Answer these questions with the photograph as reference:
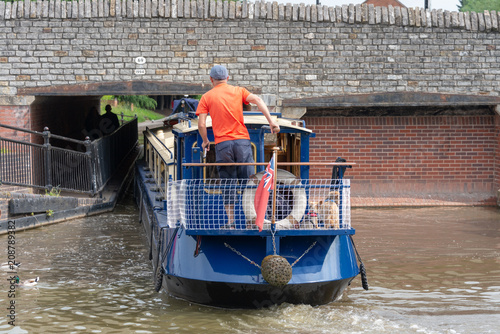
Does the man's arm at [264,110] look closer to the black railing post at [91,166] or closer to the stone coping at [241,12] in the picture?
the stone coping at [241,12]

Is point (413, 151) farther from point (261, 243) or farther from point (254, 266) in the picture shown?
point (254, 266)

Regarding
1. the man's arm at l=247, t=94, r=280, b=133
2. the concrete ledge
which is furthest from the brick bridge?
the man's arm at l=247, t=94, r=280, b=133

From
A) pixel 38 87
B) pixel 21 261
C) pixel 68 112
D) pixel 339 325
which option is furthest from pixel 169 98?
pixel 339 325

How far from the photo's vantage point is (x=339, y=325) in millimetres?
7590

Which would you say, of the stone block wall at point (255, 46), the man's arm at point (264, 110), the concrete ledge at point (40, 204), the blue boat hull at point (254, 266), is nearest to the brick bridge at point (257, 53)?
the stone block wall at point (255, 46)

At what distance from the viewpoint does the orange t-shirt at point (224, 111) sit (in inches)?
325

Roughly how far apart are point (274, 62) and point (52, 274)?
7693mm

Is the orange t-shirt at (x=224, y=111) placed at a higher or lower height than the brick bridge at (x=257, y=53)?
lower

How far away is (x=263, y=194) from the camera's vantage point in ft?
24.7

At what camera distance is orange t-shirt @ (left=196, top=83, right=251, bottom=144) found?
8.27 meters

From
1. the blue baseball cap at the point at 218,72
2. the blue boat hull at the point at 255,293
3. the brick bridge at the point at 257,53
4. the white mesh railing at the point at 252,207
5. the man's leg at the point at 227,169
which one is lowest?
the blue boat hull at the point at 255,293

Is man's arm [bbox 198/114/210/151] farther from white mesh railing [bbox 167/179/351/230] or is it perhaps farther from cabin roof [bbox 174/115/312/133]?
cabin roof [bbox 174/115/312/133]

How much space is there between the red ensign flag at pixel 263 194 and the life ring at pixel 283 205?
0.21 m

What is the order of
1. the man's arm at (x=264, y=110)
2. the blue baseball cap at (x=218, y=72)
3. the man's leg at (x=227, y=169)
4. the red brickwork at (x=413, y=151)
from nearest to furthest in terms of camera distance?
the man's arm at (x=264, y=110)
the man's leg at (x=227, y=169)
the blue baseball cap at (x=218, y=72)
the red brickwork at (x=413, y=151)
